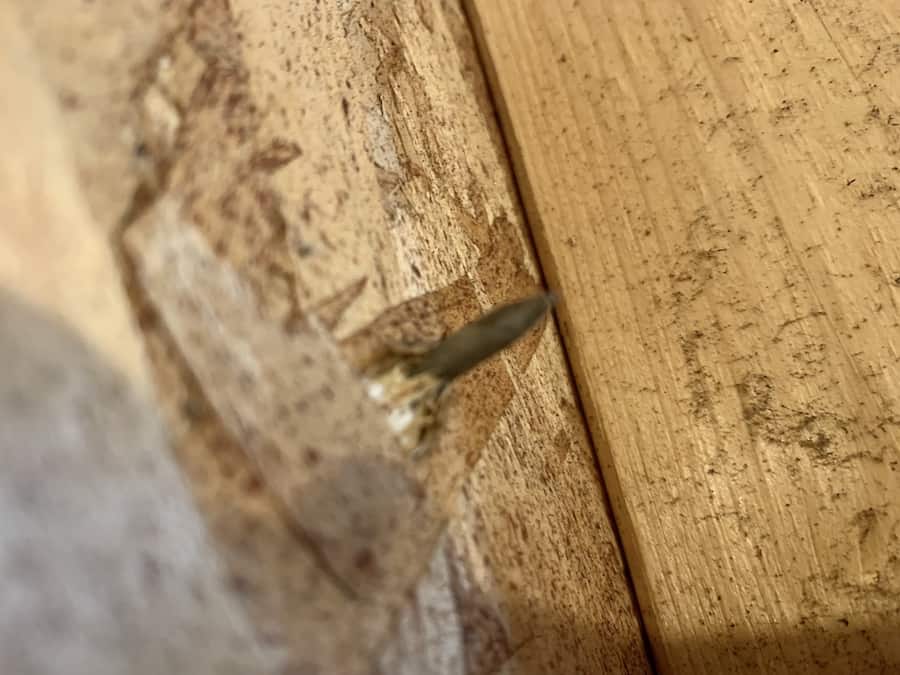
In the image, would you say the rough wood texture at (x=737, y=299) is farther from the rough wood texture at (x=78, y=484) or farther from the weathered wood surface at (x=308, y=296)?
the rough wood texture at (x=78, y=484)

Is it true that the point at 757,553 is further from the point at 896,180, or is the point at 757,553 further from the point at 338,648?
the point at 338,648

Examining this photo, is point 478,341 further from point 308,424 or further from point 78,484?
point 78,484

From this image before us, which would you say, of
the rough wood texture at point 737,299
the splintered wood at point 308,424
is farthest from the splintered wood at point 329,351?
the rough wood texture at point 737,299

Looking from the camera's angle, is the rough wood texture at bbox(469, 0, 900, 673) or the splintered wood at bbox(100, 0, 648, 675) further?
the rough wood texture at bbox(469, 0, 900, 673)

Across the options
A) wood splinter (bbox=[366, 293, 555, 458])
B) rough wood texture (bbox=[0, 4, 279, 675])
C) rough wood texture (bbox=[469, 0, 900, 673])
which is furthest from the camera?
rough wood texture (bbox=[469, 0, 900, 673])

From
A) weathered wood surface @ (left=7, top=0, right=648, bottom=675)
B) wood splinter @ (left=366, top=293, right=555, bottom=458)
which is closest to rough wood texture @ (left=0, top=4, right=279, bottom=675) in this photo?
weathered wood surface @ (left=7, top=0, right=648, bottom=675)

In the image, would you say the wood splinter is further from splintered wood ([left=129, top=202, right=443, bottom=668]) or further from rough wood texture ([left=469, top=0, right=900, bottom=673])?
rough wood texture ([left=469, top=0, right=900, bottom=673])
